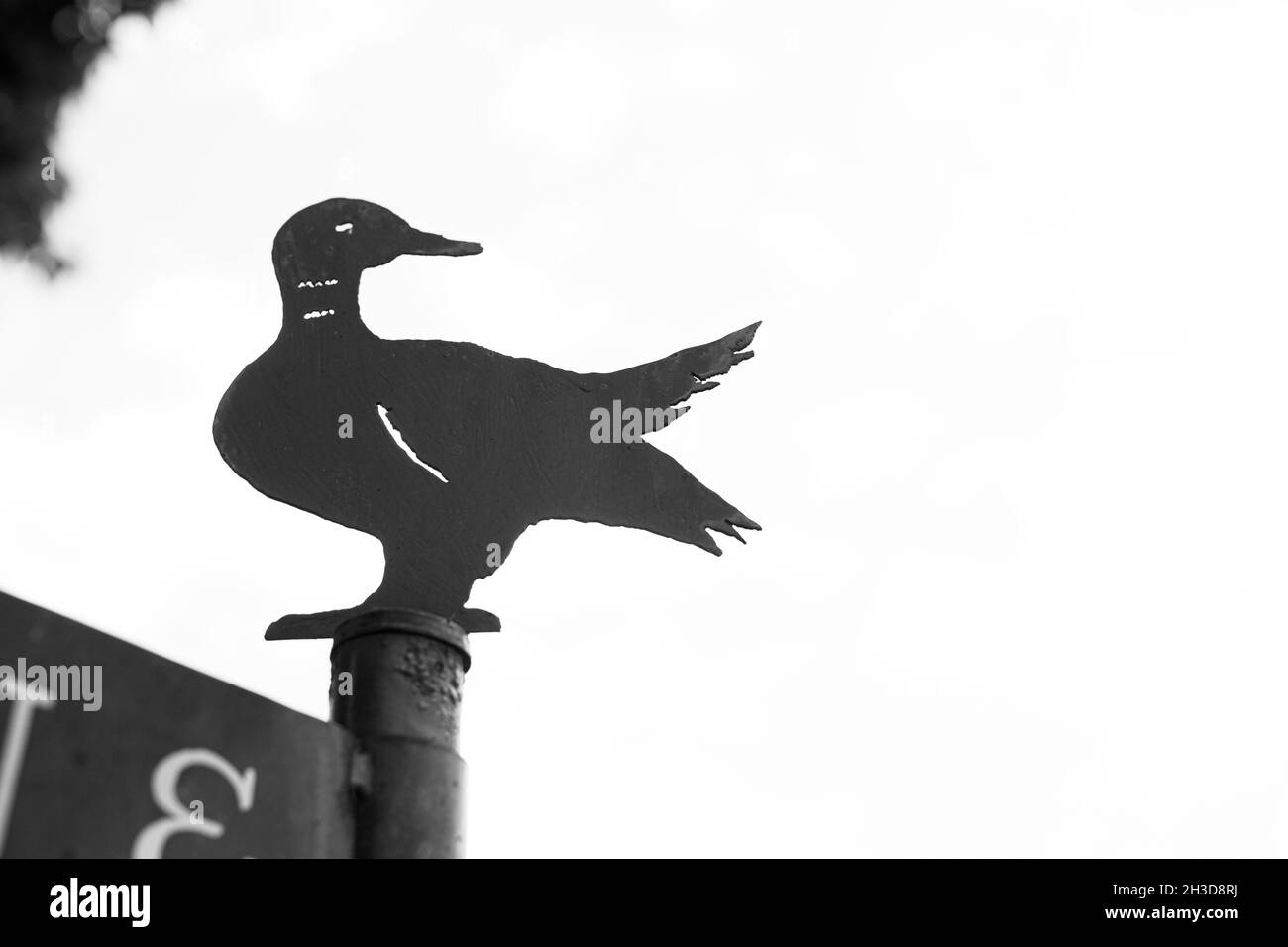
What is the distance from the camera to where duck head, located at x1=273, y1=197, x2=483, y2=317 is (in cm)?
253

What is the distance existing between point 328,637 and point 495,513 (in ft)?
1.01

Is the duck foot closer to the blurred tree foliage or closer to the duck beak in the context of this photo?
the blurred tree foliage

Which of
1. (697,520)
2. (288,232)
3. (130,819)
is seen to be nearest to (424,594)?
(697,520)

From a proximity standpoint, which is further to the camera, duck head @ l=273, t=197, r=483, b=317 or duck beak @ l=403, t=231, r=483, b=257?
duck beak @ l=403, t=231, r=483, b=257

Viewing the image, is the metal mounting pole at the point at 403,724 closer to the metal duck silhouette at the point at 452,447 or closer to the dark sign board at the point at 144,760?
the dark sign board at the point at 144,760

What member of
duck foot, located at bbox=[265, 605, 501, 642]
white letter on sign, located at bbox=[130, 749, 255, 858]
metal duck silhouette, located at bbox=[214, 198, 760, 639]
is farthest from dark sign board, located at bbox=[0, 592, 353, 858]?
metal duck silhouette, located at bbox=[214, 198, 760, 639]

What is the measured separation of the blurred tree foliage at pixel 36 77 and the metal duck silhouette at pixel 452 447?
→ 0.67 m

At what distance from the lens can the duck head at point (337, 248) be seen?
8.30ft

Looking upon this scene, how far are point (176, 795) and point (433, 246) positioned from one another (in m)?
1.50

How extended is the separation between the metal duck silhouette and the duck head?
88 millimetres
